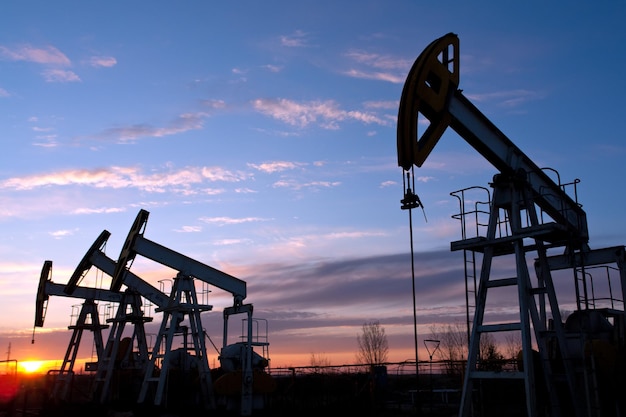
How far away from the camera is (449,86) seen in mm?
10688

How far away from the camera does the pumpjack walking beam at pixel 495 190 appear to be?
10.1 m

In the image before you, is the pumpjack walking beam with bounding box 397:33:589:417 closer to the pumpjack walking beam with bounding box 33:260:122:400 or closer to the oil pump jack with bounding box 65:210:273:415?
the oil pump jack with bounding box 65:210:273:415

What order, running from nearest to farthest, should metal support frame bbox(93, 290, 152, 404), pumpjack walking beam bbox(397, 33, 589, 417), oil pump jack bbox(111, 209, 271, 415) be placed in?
pumpjack walking beam bbox(397, 33, 589, 417) → oil pump jack bbox(111, 209, 271, 415) → metal support frame bbox(93, 290, 152, 404)

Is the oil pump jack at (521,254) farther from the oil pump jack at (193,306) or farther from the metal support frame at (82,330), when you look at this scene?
the metal support frame at (82,330)

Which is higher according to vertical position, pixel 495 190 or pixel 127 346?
pixel 495 190

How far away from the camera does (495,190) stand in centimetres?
1191

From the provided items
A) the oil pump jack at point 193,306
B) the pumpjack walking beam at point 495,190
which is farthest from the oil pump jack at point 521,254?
the oil pump jack at point 193,306

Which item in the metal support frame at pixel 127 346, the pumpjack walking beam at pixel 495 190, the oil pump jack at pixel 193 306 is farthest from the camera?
the metal support frame at pixel 127 346

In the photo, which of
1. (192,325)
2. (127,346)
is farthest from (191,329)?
(127,346)

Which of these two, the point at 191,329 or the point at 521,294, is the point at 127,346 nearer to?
the point at 191,329

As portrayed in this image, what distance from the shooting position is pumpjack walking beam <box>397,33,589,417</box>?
1009 centimetres

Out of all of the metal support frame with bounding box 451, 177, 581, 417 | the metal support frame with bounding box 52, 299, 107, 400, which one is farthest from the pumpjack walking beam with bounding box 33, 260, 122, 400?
the metal support frame with bounding box 451, 177, 581, 417

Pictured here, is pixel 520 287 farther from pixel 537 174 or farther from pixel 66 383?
pixel 66 383

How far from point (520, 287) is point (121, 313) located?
16133 mm
